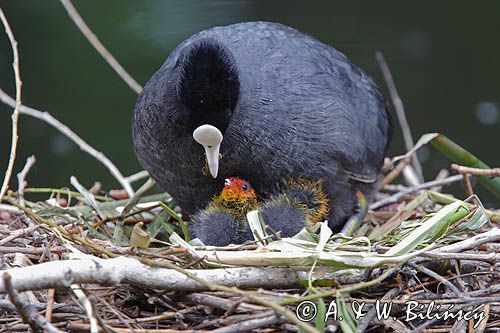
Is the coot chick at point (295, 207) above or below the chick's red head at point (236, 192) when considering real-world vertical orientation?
below

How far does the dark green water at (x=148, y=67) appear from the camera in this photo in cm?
600

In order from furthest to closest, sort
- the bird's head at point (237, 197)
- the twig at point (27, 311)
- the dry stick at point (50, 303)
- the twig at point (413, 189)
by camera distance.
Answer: the twig at point (413, 189) < the bird's head at point (237, 197) < the dry stick at point (50, 303) < the twig at point (27, 311)

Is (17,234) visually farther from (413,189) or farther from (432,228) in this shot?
(413,189)

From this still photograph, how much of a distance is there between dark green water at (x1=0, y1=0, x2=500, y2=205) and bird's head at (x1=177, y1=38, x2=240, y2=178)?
2591mm

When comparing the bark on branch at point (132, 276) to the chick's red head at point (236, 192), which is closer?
the bark on branch at point (132, 276)

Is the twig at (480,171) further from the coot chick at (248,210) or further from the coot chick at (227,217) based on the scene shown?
the coot chick at (227,217)

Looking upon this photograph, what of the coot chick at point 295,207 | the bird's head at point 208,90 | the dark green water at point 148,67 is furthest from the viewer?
the dark green water at point 148,67

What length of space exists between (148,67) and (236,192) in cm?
280

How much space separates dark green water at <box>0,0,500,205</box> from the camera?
6.00 meters

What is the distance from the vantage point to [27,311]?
2414mm

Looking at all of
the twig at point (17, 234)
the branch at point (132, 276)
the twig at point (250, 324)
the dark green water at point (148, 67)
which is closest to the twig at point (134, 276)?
the branch at point (132, 276)

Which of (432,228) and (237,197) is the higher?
(432,228)

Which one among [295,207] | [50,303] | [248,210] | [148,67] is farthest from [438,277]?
[148,67]

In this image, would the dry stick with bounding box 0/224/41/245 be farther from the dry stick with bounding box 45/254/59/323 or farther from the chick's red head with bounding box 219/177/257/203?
the chick's red head with bounding box 219/177/257/203
